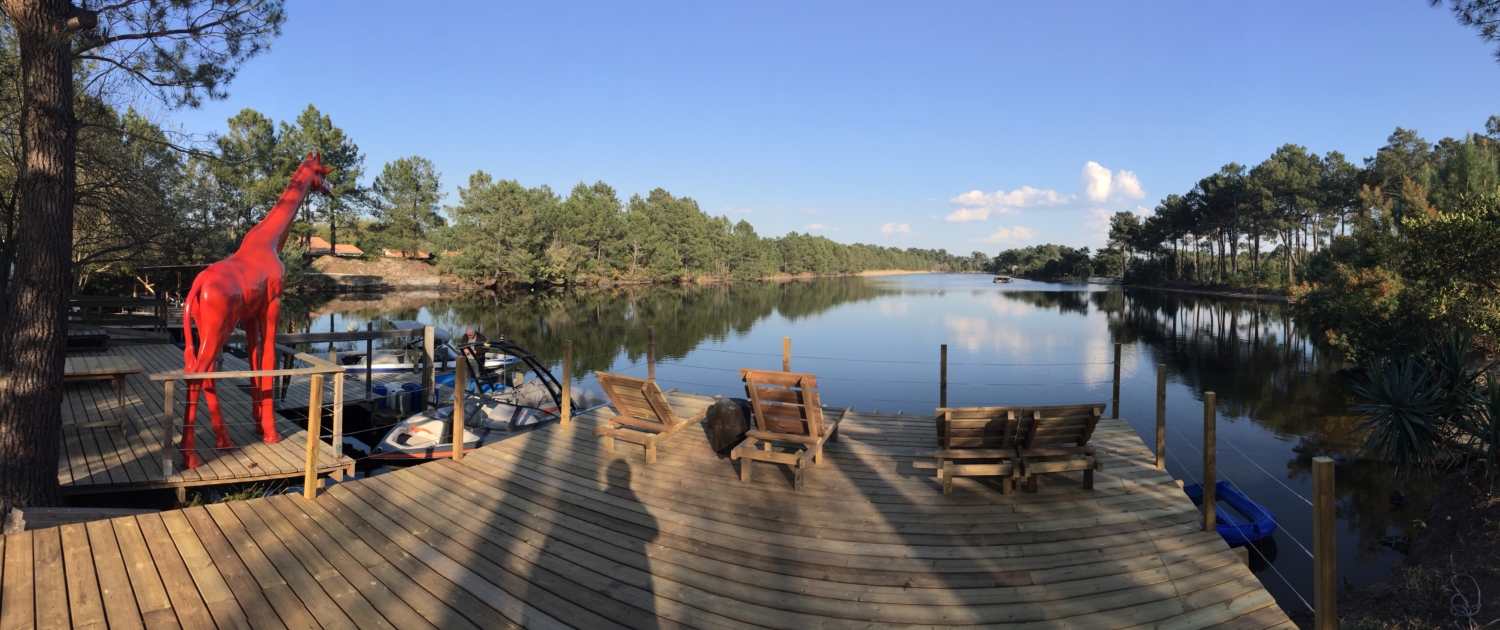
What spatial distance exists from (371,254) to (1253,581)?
63.6 metres

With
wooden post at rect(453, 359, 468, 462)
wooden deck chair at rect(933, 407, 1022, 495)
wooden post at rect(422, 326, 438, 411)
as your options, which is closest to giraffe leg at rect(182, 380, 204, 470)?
wooden post at rect(453, 359, 468, 462)

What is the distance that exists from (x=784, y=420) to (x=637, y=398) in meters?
1.45

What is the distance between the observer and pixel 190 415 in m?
6.23

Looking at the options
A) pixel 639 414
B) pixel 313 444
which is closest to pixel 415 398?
pixel 313 444

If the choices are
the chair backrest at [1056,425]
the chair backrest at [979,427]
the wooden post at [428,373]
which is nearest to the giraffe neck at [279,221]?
the wooden post at [428,373]

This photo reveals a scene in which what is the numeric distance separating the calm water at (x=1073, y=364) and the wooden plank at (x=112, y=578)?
6.84 meters

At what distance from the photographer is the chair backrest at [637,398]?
19.3ft

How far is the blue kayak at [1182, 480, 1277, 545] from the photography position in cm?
636

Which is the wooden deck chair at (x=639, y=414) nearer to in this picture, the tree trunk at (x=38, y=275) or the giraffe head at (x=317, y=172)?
the tree trunk at (x=38, y=275)

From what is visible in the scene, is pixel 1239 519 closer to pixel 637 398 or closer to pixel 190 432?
pixel 637 398

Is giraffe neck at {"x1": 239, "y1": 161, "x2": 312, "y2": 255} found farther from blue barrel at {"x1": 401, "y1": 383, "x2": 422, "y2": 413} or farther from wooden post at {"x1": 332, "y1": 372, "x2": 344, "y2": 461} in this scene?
blue barrel at {"x1": 401, "y1": 383, "x2": 422, "y2": 413}

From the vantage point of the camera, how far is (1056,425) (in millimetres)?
5098

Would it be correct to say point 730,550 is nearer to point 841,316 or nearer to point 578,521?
point 578,521

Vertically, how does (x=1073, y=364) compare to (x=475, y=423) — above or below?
above
